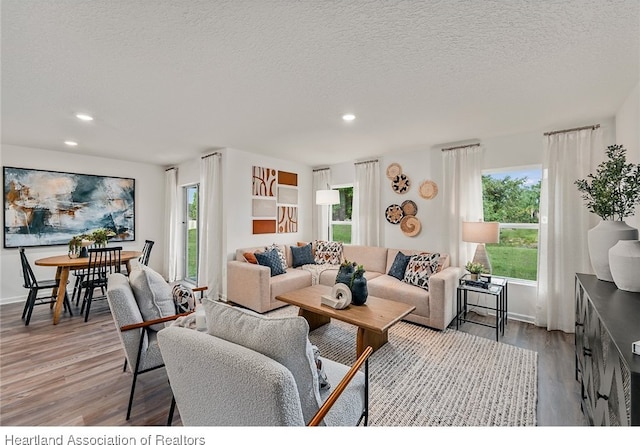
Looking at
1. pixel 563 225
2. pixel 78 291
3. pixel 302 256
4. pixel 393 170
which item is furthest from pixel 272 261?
pixel 563 225

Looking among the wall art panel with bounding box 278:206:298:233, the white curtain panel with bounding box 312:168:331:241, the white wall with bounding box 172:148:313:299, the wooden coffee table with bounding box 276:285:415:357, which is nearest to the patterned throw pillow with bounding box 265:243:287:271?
the white wall with bounding box 172:148:313:299

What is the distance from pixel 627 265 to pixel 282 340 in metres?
2.03

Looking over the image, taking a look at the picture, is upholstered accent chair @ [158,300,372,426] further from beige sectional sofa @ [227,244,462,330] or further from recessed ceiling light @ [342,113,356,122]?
recessed ceiling light @ [342,113,356,122]

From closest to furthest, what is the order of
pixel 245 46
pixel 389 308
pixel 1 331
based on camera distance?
pixel 245 46
pixel 389 308
pixel 1 331

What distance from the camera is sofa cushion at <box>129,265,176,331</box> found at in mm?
1996

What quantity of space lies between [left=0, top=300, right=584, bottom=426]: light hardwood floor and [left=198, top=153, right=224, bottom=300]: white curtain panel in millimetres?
1364

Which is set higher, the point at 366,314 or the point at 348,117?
the point at 348,117

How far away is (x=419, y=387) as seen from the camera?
212 cm

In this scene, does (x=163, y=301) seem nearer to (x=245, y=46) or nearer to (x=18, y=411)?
(x=18, y=411)

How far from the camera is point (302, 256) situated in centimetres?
480

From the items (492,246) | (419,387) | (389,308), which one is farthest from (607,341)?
(492,246)

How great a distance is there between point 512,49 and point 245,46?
1651 mm

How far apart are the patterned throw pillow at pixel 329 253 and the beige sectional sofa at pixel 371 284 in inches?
4.9

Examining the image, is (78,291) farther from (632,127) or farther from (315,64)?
(632,127)
